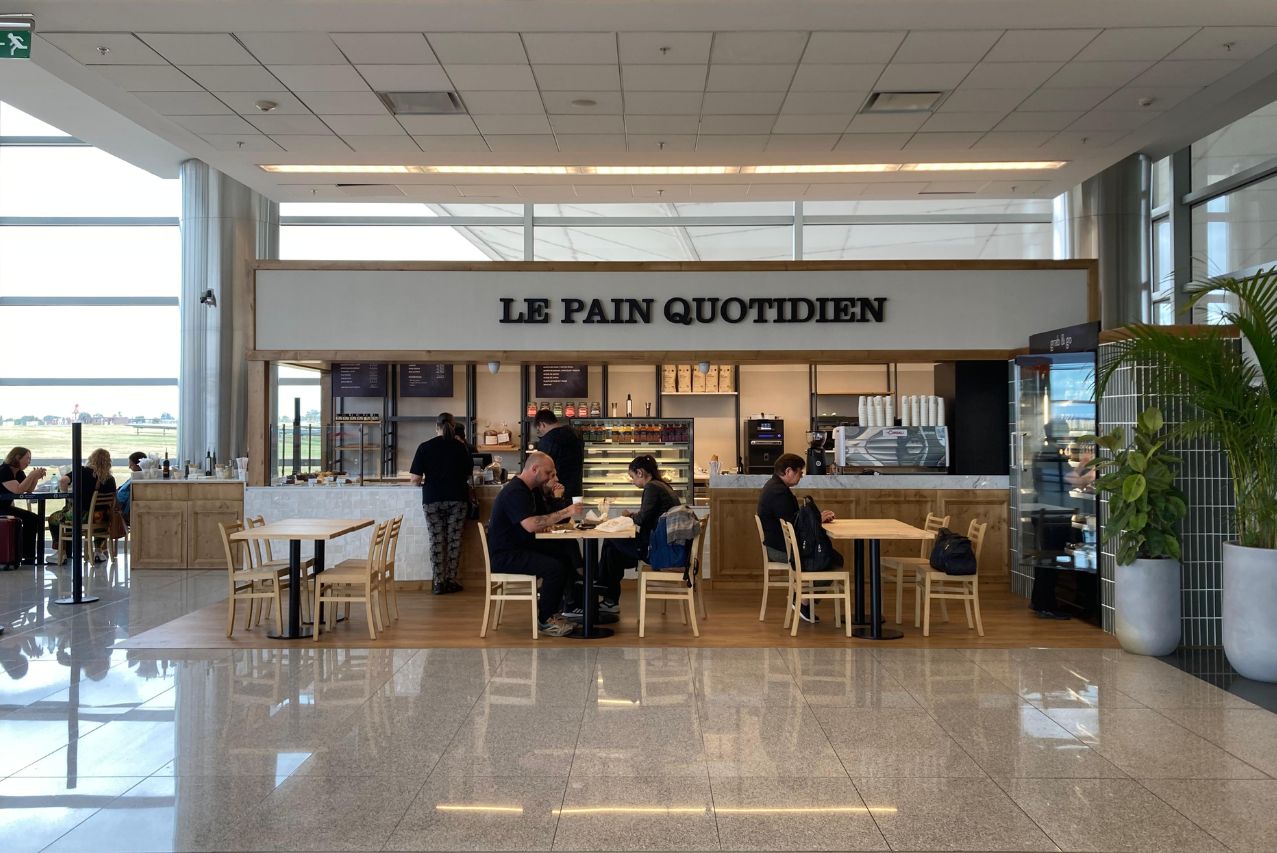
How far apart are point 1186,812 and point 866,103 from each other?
5003 mm

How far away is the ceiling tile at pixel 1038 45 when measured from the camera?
18.1 ft

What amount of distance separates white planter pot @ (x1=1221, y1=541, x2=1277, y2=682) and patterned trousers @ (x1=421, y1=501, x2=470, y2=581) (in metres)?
6.13

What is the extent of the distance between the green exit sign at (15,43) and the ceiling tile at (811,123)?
4900mm

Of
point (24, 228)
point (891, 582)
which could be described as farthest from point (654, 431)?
point (24, 228)

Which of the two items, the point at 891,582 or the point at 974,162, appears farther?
the point at 891,582

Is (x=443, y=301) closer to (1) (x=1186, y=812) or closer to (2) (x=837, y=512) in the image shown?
(2) (x=837, y=512)

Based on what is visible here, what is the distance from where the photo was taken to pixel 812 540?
6.62 metres

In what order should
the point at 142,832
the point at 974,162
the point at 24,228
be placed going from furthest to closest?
1. the point at 24,228
2. the point at 974,162
3. the point at 142,832

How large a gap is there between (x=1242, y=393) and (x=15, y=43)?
7.58 metres

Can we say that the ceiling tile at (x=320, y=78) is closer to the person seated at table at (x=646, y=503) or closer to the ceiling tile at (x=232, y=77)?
the ceiling tile at (x=232, y=77)

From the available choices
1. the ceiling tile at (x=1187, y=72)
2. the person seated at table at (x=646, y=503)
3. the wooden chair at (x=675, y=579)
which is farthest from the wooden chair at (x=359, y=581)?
the ceiling tile at (x=1187, y=72)

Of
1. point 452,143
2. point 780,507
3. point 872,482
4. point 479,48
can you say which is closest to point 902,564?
point 780,507

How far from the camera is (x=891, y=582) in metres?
8.89

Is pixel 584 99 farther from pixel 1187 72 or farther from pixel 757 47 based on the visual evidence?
pixel 1187 72
